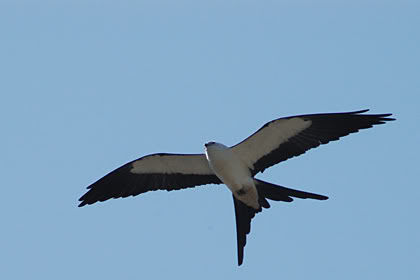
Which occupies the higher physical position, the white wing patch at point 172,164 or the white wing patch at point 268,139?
the white wing patch at point 172,164

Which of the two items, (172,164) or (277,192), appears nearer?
(277,192)

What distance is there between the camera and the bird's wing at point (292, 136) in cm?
1512

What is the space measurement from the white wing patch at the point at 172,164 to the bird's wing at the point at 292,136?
2.39ft

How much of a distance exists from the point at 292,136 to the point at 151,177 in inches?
95.0

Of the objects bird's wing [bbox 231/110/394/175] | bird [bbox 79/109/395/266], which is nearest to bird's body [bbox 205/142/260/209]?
bird [bbox 79/109/395/266]

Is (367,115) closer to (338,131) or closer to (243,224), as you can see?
(338,131)

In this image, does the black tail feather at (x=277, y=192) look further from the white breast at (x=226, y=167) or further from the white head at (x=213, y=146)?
the white head at (x=213, y=146)

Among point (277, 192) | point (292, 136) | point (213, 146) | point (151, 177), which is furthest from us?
point (151, 177)

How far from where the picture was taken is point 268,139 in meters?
15.4

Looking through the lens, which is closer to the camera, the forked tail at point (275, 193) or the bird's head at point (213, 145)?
the forked tail at point (275, 193)

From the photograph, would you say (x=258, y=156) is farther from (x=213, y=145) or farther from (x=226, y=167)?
(x=213, y=145)

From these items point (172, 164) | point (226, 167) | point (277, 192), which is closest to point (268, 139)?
point (226, 167)

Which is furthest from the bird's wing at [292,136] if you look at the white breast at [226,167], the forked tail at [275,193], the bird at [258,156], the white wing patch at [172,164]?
the white wing patch at [172,164]

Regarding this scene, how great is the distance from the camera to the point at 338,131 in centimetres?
1514
